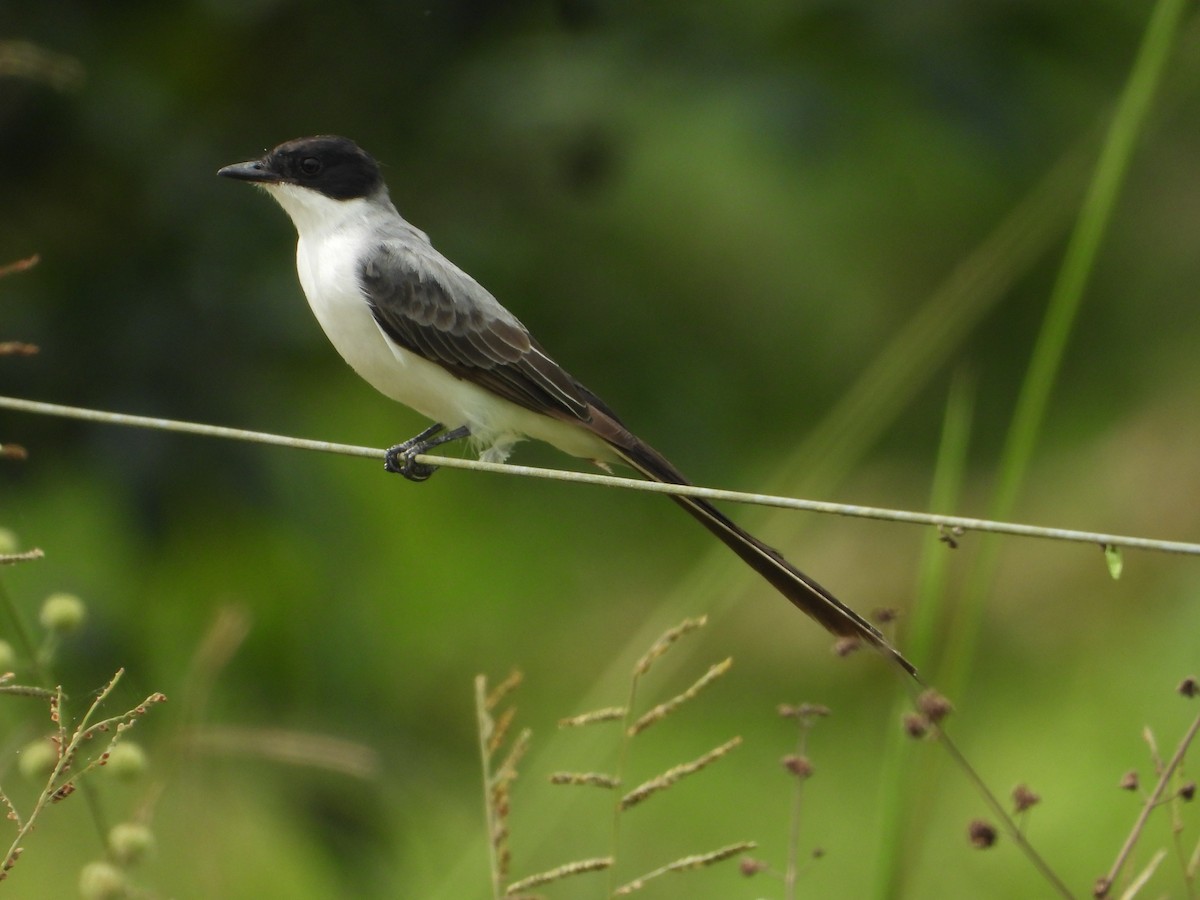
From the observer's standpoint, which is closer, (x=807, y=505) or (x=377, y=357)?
(x=807, y=505)

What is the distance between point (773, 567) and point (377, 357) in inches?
37.4

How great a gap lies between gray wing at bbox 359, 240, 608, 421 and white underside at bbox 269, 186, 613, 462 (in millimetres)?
28

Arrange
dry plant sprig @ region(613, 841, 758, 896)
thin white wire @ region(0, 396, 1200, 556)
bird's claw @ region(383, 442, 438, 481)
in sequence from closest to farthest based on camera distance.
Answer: thin white wire @ region(0, 396, 1200, 556)
dry plant sprig @ region(613, 841, 758, 896)
bird's claw @ region(383, 442, 438, 481)

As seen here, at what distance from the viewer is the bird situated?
290cm

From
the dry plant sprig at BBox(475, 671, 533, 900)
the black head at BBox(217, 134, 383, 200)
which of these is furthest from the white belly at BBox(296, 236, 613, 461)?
the dry plant sprig at BBox(475, 671, 533, 900)

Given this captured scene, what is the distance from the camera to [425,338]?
291 cm

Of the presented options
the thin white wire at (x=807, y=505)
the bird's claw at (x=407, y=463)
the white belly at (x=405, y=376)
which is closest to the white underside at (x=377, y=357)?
the white belly at (x=405, y=376)

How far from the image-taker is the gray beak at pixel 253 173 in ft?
9.73

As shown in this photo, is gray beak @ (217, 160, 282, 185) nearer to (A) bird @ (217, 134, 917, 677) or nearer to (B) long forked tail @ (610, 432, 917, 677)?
(A) bird @ (217, 134, 917, 677)

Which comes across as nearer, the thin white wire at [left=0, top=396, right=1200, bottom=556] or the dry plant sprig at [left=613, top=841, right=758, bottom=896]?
the thin white wire at [left=0, top=396, right=1200, bottom=556]

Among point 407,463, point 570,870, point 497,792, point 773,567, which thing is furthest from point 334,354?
point 570,870

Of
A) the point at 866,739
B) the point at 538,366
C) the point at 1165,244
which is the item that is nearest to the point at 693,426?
the point at 538,366

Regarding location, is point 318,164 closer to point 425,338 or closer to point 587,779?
point 425,338

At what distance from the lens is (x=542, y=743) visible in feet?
18.7
